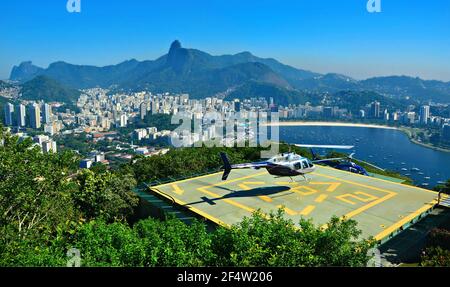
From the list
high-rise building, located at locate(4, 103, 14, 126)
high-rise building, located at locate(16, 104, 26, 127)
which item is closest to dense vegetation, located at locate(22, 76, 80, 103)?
high-rise building, located at locate(4, 103, 14, 126)

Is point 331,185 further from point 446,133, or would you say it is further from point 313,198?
point 446,133

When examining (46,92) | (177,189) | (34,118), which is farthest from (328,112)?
(177,189)

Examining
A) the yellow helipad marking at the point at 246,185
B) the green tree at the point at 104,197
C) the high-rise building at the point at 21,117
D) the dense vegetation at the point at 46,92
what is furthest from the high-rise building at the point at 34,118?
the yellow helipad marking at the point at 246,185

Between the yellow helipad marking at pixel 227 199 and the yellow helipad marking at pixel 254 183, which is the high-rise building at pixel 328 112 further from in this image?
the yellow helipad marking at pixel 254 183

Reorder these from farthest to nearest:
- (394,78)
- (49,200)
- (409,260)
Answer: (394,78), (409,260), (49,200)

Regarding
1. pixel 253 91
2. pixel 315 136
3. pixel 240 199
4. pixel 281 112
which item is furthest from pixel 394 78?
pixel 240 199

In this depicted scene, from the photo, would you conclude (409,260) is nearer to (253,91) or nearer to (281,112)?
(281,112)

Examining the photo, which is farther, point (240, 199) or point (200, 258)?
point (240, 199)

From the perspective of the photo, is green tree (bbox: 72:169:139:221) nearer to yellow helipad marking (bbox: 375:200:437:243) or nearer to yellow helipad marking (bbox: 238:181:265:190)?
yellow helipad marking (bbox: 238:181:265:190)
